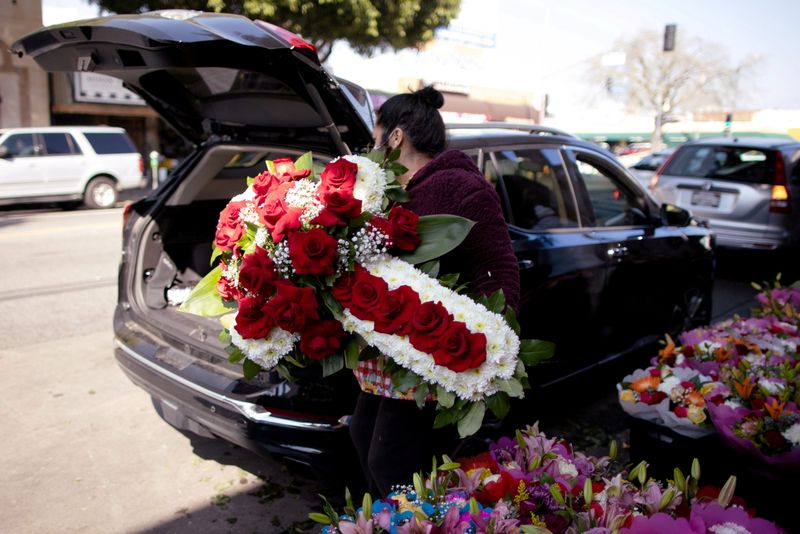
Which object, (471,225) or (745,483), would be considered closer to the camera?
(471,225)

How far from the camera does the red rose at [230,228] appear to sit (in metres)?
2.17

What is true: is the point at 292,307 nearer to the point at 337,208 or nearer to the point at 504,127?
the point at 337,208

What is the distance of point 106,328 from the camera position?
19.4 ft

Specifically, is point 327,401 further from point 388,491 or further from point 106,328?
point 106,328

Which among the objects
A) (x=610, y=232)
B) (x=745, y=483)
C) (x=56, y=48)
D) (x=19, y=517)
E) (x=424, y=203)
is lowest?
(x=19, y=517)

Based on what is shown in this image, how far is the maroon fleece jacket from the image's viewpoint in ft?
7.26

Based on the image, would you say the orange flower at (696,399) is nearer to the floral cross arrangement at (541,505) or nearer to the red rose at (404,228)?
the floral cross arrangement at (541,505)

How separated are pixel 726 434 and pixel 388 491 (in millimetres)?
1466

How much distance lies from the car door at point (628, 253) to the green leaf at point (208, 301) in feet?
7.94

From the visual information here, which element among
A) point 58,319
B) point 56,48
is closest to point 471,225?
point 56,48

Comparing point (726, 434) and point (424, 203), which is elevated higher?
point (424, 203)

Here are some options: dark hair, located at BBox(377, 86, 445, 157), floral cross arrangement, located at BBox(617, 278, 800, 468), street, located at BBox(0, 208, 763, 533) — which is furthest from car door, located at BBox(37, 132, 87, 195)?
floral cross arrangement, located at BBox(617, 278, 800, 468)

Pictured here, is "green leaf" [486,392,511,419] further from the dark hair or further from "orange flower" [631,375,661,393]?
"orange flower" [631,375,661,393]

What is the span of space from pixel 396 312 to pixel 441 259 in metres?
0.38
